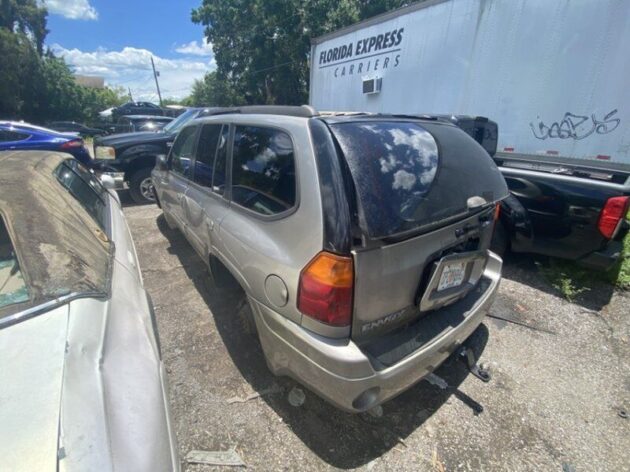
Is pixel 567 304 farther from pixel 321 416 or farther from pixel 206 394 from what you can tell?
pixel 206 394

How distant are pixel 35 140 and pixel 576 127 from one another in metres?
10.4

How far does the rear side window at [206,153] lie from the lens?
8.72 ft

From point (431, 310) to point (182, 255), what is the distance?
10.7ft

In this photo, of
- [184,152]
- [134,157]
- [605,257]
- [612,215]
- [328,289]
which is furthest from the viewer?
[134,157]

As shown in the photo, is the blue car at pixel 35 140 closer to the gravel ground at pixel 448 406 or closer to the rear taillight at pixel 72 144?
the rear taillight at pixel 72 144

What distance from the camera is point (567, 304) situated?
10.3 feet

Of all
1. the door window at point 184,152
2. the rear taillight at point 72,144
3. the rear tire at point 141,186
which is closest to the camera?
the door window at point 184,152

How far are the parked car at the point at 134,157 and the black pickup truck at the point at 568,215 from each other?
6.06 meters

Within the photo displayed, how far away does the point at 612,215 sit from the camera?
2.78 metres

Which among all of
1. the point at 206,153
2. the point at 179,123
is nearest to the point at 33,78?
the point at 179,123

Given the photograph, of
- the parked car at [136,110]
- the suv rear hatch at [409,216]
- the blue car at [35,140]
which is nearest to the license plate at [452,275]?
the suv rear hatch at [409,216]

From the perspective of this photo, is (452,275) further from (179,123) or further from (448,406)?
(179,123)

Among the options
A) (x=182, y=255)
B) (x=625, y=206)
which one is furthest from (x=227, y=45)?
(x=625, y=206)

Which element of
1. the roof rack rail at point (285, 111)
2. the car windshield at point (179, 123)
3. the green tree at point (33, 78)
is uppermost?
the green tree at point (33, 78)
